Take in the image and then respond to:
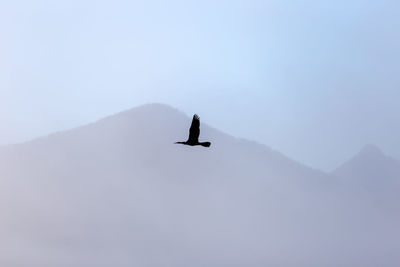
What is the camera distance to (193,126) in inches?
503

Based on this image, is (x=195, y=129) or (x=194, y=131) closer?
(x=195, y=129)
